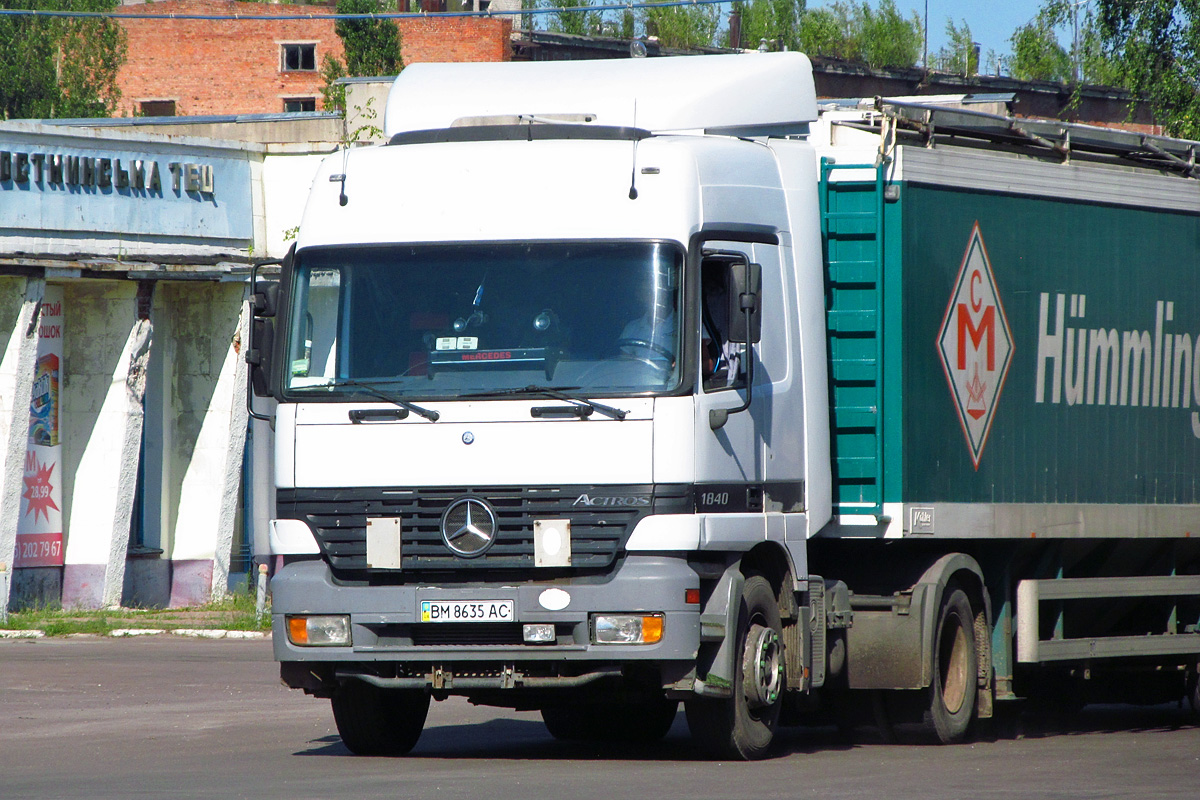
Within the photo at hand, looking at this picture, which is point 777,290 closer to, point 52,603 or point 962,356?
point 962,356

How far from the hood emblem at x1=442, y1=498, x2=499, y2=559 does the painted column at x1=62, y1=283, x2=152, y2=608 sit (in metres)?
13.1

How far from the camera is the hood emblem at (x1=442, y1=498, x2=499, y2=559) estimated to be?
33.6ft

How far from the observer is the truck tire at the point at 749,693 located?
→ 10594 mm

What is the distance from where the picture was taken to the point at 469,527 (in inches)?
404

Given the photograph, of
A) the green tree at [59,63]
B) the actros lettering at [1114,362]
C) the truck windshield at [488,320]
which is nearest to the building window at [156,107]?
the green tree at [59,63]

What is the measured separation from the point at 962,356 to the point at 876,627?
1691mm

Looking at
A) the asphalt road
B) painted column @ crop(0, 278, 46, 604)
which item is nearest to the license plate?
the asphalt road

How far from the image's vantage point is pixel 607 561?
400 inches

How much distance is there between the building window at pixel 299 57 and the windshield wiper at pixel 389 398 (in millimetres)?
60841

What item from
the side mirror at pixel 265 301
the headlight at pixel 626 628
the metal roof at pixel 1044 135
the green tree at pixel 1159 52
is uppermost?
the green tree at pixel 1159 52

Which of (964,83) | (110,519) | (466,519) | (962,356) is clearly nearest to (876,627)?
(962,356)

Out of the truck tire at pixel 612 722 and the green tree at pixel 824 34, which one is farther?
the green tree at pixel 824 34

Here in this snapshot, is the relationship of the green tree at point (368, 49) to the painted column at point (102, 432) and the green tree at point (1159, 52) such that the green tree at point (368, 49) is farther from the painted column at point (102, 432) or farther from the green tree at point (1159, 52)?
the painted column at point (102, 432)

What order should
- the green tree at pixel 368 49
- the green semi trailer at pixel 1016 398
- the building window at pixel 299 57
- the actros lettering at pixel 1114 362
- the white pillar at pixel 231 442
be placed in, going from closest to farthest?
the green semi trailer at pixel 1016 398 → the actros lettering at pixel 1114 362 → the white pillar at pixel 231 442 → the green tree at pixel 368 49 → the building window at pixel 299 57
